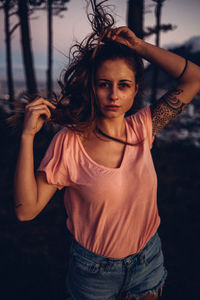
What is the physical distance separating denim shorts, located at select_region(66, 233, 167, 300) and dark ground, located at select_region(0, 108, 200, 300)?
1.31 metres

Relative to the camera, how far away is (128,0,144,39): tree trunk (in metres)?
2.79

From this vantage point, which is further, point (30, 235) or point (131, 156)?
point (30, 235)

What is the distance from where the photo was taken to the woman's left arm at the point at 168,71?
1.75 m

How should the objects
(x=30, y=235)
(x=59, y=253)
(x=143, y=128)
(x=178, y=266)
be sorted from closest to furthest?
(x=143, y=128) < (x=178, y=266) < (x=59, y=253) < (x=30, y=235)

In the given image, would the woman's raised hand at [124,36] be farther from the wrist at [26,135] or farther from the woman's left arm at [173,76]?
the wrist at [26,135]

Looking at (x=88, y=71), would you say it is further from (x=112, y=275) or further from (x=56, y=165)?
(x=112, y=275)

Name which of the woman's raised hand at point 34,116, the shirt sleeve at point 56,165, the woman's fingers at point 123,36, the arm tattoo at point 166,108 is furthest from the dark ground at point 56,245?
the woman's raised hand at point 34,116

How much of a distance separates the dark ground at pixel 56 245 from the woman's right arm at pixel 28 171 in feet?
5.41

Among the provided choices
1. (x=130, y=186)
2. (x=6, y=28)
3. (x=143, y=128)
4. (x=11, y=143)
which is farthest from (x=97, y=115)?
(x=6, y=28)

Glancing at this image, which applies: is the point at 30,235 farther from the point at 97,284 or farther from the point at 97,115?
the point at 97,115

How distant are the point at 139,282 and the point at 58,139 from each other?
4.19 ft

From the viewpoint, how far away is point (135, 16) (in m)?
2.81

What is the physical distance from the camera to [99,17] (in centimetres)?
168

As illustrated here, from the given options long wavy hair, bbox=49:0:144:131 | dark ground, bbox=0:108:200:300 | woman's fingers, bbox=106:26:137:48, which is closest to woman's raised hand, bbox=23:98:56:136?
long wavy hair, bbox=49:0:144:131
